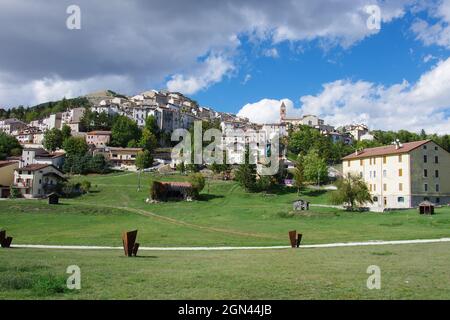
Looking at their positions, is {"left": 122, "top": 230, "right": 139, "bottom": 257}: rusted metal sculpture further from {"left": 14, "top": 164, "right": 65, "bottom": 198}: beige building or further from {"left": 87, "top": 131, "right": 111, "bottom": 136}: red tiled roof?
{"left": 87, "top": 131, "right": 111, "bottom": 136}: red tiled roof

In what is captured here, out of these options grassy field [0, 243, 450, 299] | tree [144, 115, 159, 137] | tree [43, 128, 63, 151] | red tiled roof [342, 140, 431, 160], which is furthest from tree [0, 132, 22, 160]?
grassy field [0, 243, 450, 299]

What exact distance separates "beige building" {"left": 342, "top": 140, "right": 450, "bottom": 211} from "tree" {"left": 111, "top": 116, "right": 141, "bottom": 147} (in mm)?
105364

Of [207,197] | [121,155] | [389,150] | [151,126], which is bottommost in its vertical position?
[207,197]

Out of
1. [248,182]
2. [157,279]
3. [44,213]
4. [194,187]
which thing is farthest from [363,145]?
[157,279]

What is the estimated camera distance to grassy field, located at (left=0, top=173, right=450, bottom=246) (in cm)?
3769

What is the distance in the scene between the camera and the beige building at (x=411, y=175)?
7838cm

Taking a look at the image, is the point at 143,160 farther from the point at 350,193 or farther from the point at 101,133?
the point at 350,193

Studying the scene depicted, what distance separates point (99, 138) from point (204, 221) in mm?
119263

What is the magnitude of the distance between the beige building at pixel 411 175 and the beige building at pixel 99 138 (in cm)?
10930

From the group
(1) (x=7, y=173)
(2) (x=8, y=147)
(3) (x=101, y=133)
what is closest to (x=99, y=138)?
(3) (x=101, y=133)

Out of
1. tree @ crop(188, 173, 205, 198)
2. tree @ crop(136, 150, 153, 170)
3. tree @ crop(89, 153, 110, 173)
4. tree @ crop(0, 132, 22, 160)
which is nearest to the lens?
tree @ crop(188, 173, 205, 198)

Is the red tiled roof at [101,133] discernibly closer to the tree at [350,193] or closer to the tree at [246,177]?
the tree at [246,177]

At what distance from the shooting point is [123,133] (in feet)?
550
